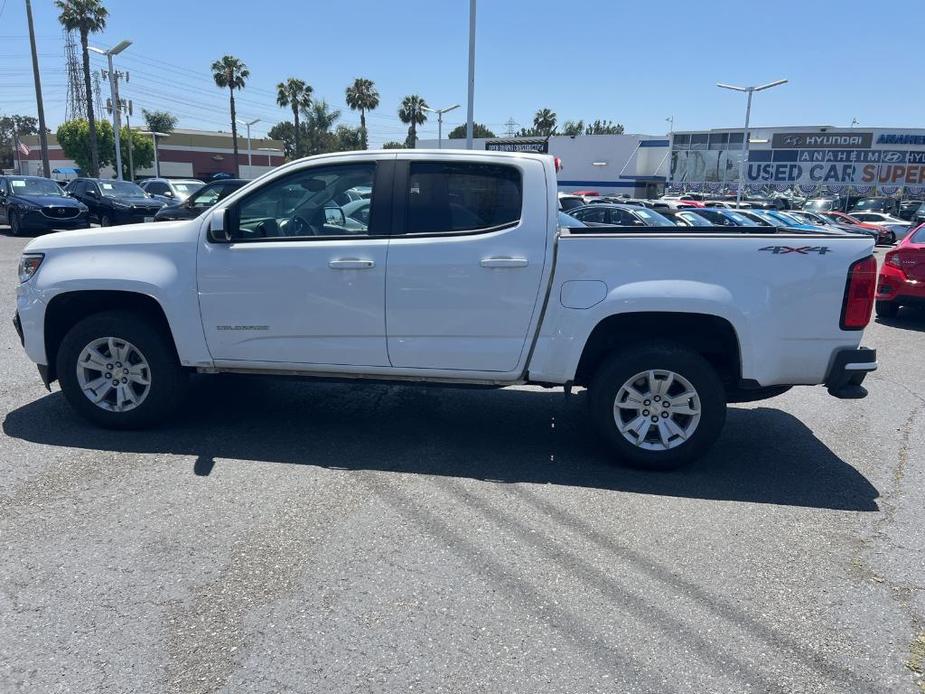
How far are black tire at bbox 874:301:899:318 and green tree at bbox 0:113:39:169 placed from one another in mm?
109520

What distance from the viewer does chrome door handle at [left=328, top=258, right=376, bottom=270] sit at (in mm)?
4836

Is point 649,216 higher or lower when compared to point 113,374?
higher

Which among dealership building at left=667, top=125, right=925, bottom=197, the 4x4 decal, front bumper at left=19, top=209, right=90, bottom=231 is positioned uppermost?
dealership building at left=667, top=125, right=925, bottom=197

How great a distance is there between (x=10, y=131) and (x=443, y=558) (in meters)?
137

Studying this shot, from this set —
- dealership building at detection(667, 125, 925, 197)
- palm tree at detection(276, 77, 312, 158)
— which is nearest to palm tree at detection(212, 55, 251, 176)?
palm tree at detection(276, 77, 312, 158)

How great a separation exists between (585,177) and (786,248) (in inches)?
2413

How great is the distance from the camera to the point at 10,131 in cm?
11556

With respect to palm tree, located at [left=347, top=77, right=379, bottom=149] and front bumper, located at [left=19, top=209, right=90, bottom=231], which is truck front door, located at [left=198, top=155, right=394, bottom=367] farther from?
palm tree, located at [left=347, top=77, right=379, bottom=149]

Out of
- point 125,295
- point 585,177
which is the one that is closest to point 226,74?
point 585,177

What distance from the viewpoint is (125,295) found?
5332 millimetres

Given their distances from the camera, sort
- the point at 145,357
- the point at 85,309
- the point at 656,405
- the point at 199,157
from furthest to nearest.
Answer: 1. the point at 199,157
2. the point at 85,309
3. the point at 145,357
4. the point at 656,405

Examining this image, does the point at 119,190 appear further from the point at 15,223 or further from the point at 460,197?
the point at 460,197

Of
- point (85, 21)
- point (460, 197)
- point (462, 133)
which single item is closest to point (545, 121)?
point (462, 133)

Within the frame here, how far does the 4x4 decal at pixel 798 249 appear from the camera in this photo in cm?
451
